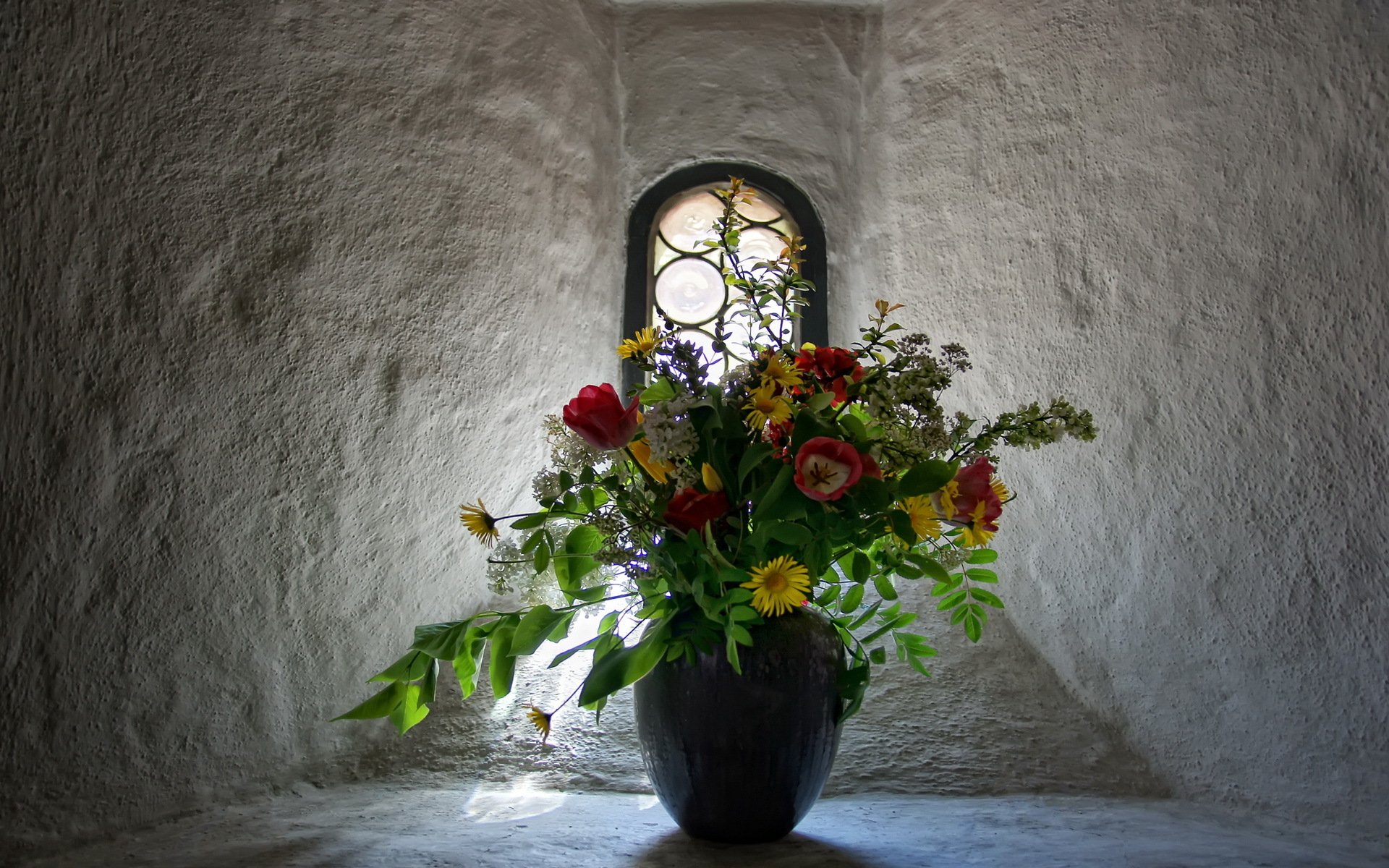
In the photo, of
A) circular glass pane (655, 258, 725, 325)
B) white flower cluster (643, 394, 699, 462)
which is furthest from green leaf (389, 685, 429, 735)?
circular glass pane (655, 258, 725, 325)

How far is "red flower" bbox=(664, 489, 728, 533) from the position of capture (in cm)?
93

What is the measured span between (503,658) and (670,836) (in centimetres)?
24

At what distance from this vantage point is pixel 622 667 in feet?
3.03

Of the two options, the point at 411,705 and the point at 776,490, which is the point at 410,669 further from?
the point at 776,490

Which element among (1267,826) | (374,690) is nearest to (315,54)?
(374,690)

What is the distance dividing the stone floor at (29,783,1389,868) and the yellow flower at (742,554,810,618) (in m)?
0.22

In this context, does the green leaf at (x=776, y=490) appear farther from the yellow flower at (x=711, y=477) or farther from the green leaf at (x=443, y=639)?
the green leaf at (x=443, y=639)

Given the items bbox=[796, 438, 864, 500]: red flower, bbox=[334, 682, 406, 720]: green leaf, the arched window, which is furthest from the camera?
the arched window

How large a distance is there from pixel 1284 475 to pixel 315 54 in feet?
3.69

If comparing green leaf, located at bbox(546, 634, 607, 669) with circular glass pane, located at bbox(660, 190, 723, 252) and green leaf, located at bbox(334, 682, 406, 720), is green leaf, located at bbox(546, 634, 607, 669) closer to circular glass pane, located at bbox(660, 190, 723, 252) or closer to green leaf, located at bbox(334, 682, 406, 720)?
green leaf, located at bbox(334, 682, 406, 720)

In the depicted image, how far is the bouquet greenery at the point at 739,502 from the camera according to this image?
36.0 inches

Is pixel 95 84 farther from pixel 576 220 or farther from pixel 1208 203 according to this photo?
pixel 1208 203

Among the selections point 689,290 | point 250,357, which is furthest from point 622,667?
point 689,290

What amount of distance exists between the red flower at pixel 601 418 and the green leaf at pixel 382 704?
1.00 feet
